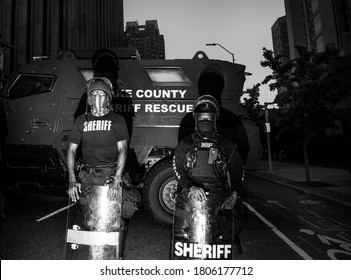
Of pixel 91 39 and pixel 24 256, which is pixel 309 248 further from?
pixel 91 39

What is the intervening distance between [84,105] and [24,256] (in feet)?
9.61

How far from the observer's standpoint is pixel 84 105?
538 centimetres

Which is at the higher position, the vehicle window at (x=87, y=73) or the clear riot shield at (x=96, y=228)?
the vehicle window at (x=87, y=73)

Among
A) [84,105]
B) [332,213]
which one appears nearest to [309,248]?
[332,213]

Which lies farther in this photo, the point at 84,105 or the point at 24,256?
the point at 84,105

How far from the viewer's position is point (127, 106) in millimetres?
5453

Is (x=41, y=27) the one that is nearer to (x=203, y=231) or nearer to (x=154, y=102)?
(x=154, y=102)

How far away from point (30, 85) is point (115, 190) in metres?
3.91

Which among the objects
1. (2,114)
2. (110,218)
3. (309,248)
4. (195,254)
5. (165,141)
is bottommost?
(309,248)

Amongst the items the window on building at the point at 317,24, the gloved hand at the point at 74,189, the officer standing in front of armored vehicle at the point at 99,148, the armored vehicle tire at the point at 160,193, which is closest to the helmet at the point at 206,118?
the officer standing in front of armored vehicle at the point at 99,148

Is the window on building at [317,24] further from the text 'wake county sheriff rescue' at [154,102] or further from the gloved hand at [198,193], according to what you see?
the gloved hand at [198,193]

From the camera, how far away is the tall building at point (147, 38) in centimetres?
16250

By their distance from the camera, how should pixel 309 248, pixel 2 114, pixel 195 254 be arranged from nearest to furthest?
pixel 195 254 < pixel 309 248 < pixel 2 114

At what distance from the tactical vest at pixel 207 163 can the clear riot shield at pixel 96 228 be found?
2.94 ft
